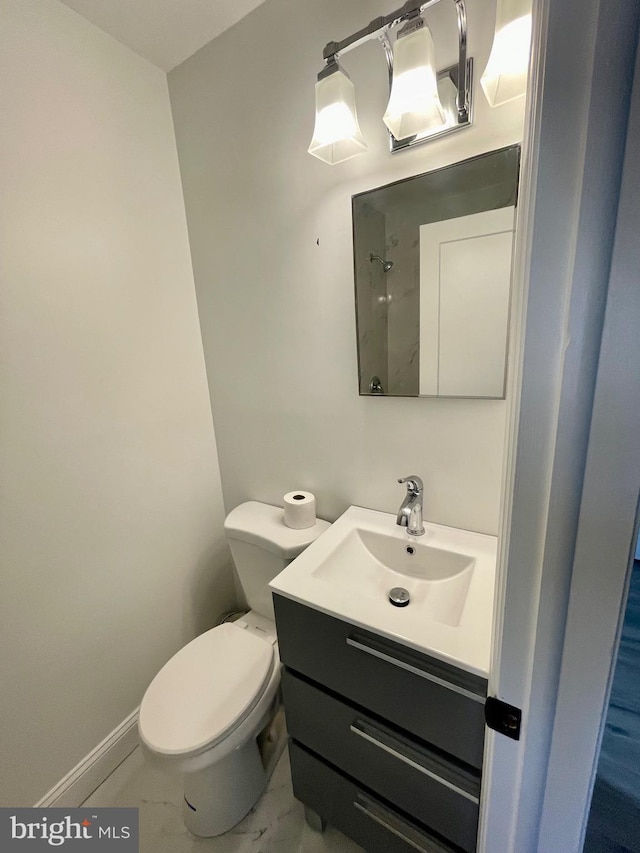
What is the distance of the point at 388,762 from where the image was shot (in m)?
0.87

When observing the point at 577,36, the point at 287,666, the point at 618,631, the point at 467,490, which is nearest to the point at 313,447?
the point at 467,490

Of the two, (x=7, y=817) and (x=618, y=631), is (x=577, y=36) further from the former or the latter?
(x=7, y=817)

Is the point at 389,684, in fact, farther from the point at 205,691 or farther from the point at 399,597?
the point at 205,691

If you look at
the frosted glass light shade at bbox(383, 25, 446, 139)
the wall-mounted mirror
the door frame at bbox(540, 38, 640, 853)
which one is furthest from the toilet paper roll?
the frosted glass light shade at bbox(383, 25, 446, 139)

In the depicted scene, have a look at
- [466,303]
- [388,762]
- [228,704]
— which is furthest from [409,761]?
[466,303]

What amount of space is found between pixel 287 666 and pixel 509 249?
128 cm

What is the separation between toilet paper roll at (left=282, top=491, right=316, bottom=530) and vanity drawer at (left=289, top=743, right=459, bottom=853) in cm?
65

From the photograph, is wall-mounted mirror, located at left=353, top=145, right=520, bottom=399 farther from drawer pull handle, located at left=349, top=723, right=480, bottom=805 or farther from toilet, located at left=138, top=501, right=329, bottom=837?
drawer pull handle, located at left=349, top=723, right=480, bottom=805

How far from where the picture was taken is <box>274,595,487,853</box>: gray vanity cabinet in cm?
76

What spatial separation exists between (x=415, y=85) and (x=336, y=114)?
0.69ft

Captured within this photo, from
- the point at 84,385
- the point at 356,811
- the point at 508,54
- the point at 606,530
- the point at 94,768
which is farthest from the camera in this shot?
the point at 94,768

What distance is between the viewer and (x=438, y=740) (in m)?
0.78

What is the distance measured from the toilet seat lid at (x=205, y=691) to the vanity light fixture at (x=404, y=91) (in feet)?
5.33

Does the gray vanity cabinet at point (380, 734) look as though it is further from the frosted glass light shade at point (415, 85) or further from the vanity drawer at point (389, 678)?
the frosted glass light shade at point (415, 85)
